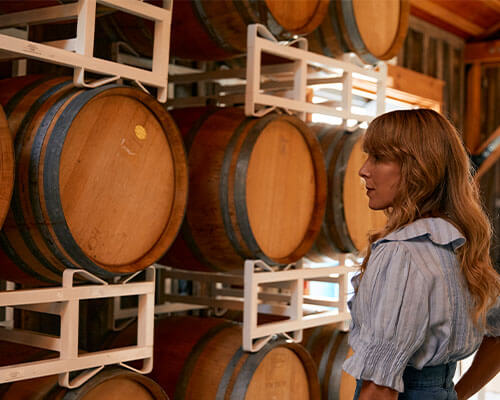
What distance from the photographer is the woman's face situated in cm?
195

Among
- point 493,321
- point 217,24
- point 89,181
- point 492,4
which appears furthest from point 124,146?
point 492,4

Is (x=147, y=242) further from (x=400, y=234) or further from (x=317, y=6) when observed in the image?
(x=317, y=6)

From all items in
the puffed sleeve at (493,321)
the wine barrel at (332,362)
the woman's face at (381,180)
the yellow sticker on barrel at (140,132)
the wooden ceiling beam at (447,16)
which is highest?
the wooden ceiling beam at (447,16)

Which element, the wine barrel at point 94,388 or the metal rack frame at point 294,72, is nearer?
the wine barrel at point 94,388

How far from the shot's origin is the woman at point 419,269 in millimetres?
1774

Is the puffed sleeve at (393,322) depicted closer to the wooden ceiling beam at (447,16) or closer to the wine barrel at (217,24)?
the wine barrel at (217,24)

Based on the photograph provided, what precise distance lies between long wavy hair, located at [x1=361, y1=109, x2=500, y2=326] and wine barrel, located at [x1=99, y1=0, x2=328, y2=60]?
4.70 feet

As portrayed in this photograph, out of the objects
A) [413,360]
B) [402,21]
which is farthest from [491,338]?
[402,21]

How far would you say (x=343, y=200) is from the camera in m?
3.72

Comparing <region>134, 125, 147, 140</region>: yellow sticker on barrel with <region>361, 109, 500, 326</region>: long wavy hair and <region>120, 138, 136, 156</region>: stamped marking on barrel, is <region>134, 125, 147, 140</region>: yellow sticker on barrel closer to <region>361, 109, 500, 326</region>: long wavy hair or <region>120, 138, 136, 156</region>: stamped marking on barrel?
<region>120, 138, 136, 156</region>: stamped marking on barrel

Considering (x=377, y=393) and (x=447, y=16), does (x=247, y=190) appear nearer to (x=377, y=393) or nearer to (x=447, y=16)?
(x=377, y=393)

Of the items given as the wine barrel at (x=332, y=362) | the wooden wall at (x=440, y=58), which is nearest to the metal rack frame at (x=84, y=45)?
the wine barrel at (x=332, y=362)

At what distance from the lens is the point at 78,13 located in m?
2.46

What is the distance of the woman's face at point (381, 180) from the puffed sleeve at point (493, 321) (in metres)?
0.51
